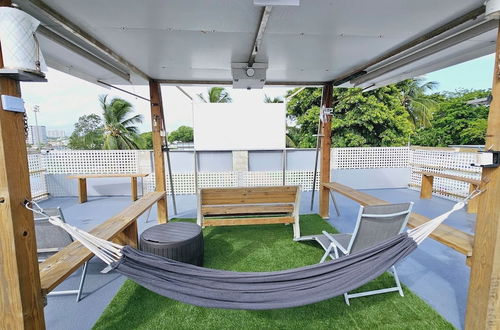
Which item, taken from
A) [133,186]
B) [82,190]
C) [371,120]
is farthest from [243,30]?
[371,120]

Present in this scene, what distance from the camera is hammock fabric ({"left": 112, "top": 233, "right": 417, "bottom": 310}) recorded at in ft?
4.46

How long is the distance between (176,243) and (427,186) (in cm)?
554

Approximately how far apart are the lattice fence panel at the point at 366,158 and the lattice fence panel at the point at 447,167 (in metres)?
0.52

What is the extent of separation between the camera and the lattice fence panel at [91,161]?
5719 millimetres

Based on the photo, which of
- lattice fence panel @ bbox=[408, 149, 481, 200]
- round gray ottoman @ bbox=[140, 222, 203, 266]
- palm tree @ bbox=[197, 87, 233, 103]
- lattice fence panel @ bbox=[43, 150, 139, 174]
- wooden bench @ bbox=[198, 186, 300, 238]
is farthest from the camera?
palm tree @ bbox=[197, 87, 233, 103]

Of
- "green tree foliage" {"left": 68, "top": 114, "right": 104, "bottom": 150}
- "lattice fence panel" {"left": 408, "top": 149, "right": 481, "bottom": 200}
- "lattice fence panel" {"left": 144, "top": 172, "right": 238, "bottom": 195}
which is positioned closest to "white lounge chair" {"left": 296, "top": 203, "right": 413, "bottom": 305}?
"lattice fence panel" {"left": 408, "top": 149, "right": 481, "bottom": 200}

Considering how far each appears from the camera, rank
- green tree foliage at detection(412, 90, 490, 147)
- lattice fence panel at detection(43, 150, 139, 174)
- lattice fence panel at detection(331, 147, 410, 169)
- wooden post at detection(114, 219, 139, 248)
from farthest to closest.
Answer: green tree foliage at detection(412, 90, 490, 147)
lattice fence panel at detection(331, 147, 410, 169)
lattice fence panel at detection(43, 150, 139, 174)
wooden post at detection(114, 219, 139, 248)

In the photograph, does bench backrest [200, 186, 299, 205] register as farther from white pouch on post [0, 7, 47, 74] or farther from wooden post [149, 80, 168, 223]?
white pouch on post [0, 7, 47, 74]

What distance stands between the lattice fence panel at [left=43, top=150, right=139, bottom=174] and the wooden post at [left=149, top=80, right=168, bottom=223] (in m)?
2.29

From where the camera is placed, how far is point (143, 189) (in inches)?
Answer: 233

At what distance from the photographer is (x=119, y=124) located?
40.4ft

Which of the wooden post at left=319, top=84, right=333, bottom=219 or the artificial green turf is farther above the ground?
the wooden post at left=319, top=84, right=333, bottom=219

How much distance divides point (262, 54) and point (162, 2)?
4.30 feet

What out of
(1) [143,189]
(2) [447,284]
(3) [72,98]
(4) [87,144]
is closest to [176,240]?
(2) [447,284]
